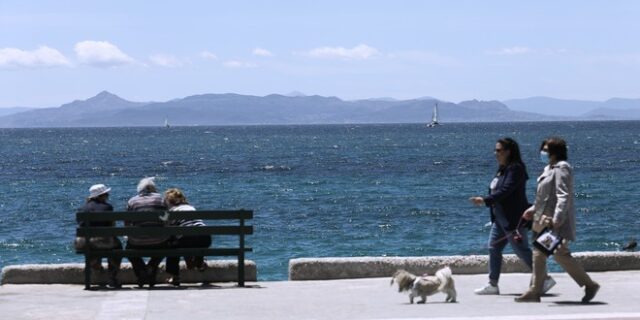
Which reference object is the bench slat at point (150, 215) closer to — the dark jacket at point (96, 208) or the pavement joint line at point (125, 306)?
the dark jacket at point (96, 208)

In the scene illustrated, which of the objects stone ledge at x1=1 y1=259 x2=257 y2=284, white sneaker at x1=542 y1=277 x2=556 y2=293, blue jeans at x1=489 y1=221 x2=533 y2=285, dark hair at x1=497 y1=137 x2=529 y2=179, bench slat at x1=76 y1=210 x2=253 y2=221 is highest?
dark hair at x1=497 y1=137 x2=529 y2=179

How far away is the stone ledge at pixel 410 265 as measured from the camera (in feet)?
40.5

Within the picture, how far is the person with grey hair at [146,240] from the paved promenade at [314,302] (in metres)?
0.20

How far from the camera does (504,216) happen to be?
10.8m

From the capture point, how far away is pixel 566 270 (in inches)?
405

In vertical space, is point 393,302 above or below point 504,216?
below

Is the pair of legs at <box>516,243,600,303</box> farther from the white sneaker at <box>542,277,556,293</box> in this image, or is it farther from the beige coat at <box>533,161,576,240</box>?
the white sneaker at <box>542,277,556,293</box>

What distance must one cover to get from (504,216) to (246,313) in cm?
256

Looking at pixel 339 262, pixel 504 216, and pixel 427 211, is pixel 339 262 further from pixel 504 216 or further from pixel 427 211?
pixel 427 211

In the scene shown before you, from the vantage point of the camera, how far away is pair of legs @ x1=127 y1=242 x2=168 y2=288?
11.9 m

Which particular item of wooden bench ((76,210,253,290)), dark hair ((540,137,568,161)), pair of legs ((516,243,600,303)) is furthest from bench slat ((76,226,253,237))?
dark hair ((540,137,568,161))

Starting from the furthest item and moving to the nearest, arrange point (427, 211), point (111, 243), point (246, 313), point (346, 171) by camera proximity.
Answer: point (346, 171) < point (427, 211) < point (111, 243) < point (246, 313)

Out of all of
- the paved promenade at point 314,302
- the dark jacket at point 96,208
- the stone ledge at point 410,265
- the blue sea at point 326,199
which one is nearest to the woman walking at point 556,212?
the paved promenade at point 314,302

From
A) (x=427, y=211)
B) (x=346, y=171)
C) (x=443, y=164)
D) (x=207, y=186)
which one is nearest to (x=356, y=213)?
(x=427, y=211)
